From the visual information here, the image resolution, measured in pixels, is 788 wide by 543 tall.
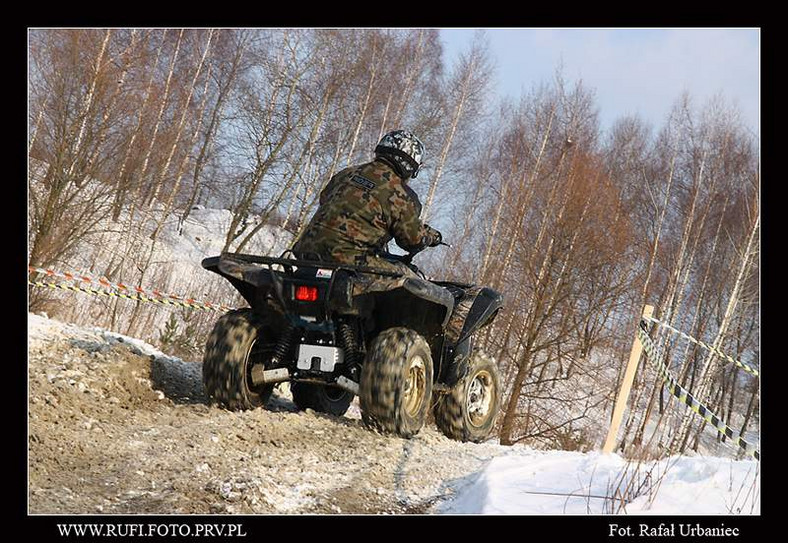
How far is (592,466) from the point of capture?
443cm

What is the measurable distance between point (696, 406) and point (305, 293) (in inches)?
108

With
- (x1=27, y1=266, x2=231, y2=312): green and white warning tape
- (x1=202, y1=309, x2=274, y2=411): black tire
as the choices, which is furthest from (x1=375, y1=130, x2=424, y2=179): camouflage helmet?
(x1=27, y1=266, x2=231, y2=312): green and white warning tape

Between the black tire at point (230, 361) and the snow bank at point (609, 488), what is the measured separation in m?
1.73

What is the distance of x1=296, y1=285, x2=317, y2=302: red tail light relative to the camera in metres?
5.41

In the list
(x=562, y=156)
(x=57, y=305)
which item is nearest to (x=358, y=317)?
(x=57, y=305)

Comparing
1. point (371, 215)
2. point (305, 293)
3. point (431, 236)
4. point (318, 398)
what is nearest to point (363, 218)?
point (371, 215)

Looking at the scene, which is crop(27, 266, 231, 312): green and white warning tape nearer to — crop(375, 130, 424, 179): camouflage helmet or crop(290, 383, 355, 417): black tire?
crop(290, 383, 355, 417): black tire

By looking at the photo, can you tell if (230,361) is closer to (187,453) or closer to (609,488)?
(187,453)

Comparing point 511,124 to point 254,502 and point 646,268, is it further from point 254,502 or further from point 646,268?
point 254,502

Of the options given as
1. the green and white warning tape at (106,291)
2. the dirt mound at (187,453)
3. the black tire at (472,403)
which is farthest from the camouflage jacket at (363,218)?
the green and white warning tape at (106,291)

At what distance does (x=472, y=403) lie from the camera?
664cm

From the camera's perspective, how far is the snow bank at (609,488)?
3572 millimetres

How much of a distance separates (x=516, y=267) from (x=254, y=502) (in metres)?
16.9

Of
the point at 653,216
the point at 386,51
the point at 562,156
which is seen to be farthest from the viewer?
the point at 653,216
